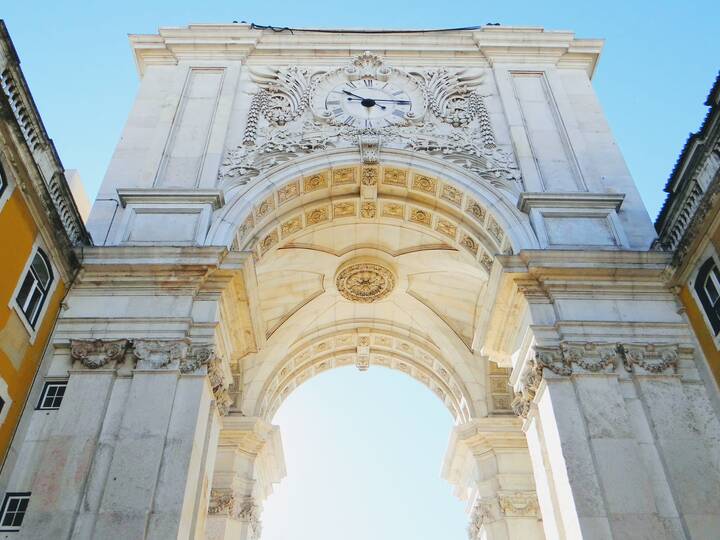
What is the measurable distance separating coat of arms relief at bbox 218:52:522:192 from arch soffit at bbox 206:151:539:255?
0.50 metres

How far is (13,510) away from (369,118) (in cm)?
1399

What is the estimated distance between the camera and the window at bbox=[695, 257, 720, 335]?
533 inches

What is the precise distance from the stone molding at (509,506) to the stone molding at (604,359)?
9.26 meters

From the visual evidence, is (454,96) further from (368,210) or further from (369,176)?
(368,210)

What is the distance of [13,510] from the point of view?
466 inches

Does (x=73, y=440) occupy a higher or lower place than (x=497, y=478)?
lower

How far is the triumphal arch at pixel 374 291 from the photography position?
12.5 meters

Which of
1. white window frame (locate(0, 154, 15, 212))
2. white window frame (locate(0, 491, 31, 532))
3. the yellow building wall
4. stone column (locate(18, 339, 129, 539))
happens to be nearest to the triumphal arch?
stone column (locate(18, 339, 129, 539))

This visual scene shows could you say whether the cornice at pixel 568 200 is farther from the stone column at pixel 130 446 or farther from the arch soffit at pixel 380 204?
the stone column at pixel 130 446

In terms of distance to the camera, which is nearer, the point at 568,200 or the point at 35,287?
the point at 35,287

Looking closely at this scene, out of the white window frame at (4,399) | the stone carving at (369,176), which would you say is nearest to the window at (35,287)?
the white window frame at (4,399)

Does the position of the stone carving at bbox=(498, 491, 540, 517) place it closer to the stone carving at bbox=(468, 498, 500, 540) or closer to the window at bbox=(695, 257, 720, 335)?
the stone carving at bbox=(468, 498, 500, 540)

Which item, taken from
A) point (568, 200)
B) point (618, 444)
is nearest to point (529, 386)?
point (618, 444)

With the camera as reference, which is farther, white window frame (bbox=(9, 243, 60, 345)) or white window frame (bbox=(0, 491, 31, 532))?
white window frame (bbox=(9, 243, 60, 345))
